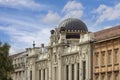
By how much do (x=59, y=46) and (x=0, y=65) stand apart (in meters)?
13.0

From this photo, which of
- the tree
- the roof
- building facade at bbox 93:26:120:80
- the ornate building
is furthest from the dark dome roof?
building facade at bbox 93:26:120:80

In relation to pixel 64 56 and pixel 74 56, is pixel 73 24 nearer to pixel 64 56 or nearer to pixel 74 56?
pixel 64 56

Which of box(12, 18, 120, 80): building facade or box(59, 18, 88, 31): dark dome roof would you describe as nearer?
box(12, 18, 120, 80): building facade

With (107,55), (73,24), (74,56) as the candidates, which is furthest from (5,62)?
(107,55)

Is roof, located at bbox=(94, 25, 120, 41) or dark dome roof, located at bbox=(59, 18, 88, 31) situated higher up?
dark dome roof, located at bbox=(59, 18, 88, 31)

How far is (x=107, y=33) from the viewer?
7906cm

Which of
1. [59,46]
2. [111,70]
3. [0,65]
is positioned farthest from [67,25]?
[111,70]

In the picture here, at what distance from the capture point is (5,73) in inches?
3413

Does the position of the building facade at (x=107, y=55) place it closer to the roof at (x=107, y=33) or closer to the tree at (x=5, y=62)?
the roof at (x=107, y=33)

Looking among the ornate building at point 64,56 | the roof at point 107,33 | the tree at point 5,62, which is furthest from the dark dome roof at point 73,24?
the tree at point 5,62

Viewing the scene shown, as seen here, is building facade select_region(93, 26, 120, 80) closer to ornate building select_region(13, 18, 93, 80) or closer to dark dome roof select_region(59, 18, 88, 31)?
ornate building select_region(13, 18, 93, 80)

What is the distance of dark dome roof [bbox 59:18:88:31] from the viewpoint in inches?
3829

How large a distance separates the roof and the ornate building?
1.60 m

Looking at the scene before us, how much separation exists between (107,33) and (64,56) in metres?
16.3
